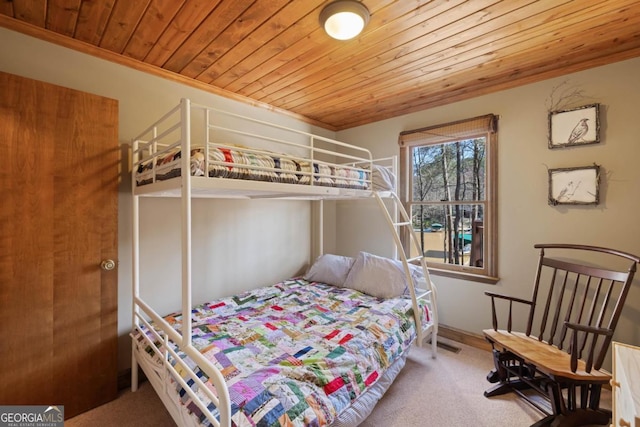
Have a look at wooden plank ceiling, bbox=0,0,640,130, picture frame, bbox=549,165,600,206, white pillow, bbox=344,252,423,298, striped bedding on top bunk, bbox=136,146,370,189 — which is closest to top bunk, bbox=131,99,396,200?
striped bedding on top bunk, bbox=136,146,370,189

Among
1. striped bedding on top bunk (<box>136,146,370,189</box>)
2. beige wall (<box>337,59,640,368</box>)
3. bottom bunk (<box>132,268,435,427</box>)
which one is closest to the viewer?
bottom bunk (<box>132,268,435,427</box>)

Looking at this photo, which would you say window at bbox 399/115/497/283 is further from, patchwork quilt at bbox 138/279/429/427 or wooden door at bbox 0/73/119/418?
wooden door at bbox 0/73/119/418

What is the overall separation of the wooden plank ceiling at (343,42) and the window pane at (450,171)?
1.82ft


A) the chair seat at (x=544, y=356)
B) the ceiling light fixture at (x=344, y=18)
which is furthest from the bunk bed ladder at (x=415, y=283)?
the ceiling light fixture at (x=344, y=18)

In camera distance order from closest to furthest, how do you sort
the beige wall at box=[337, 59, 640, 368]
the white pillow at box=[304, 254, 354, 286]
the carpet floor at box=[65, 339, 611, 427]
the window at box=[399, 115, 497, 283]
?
the carpet floor at box=[65, 339, 611, 427]
the beige wall at box=[337, 59, 640, 368]
the window at box=[399, 115, 497, 283]
the white pillow at box=[304, 254, 354, 286]

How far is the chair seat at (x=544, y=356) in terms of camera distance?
1560mm

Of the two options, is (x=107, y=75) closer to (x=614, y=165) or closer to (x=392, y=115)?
(x=392, y=115)

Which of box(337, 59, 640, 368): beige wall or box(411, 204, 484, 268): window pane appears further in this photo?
box(411, 204, 484, 268): window pane

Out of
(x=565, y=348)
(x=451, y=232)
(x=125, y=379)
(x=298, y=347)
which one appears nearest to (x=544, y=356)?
(x=565, y=348)

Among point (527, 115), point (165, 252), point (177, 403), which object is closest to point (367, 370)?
point (177, 403)

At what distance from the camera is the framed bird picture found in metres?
2.11

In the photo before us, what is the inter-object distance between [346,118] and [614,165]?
2467 mm

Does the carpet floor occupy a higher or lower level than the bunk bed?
lower

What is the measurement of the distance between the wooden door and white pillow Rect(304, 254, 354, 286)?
1.80m
